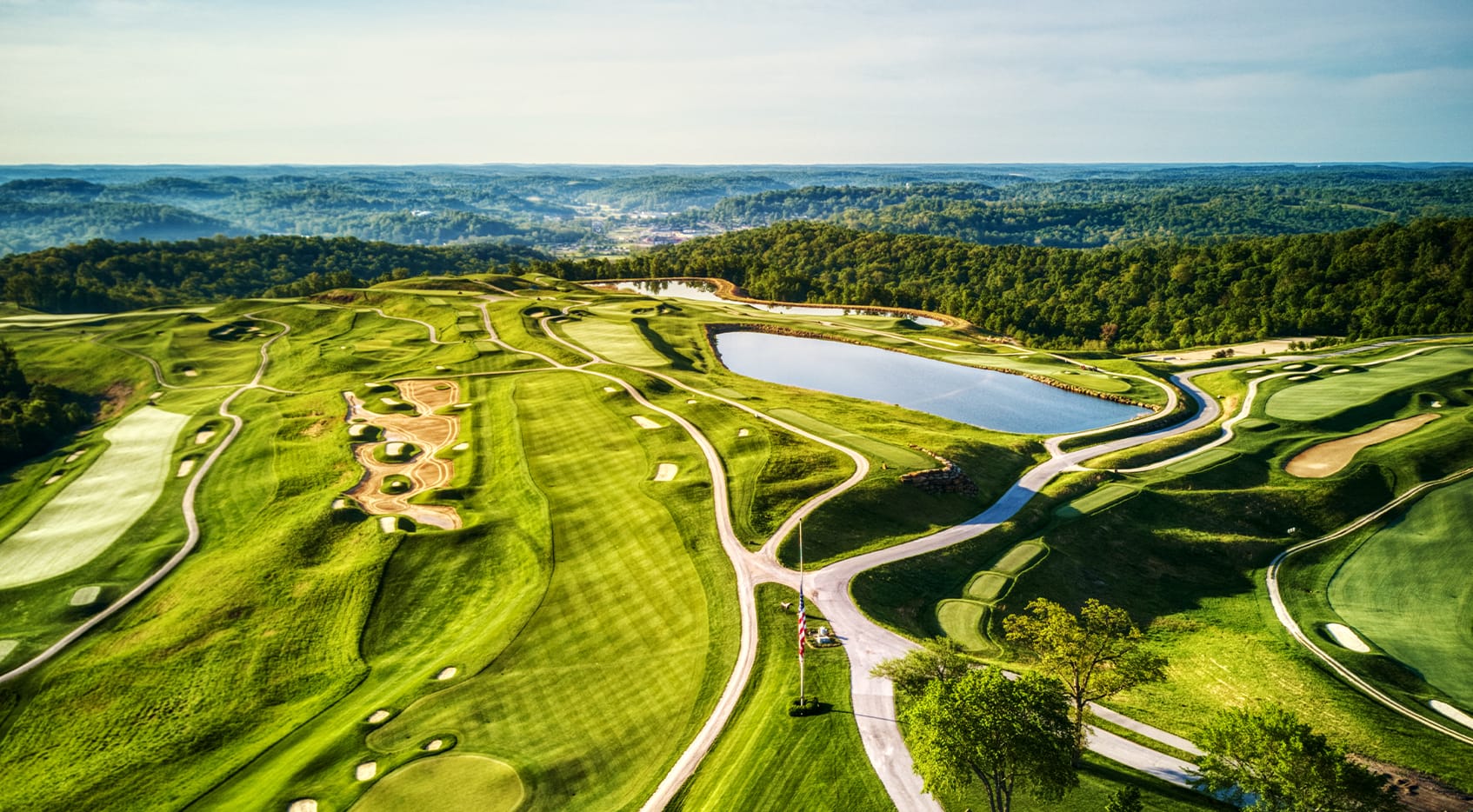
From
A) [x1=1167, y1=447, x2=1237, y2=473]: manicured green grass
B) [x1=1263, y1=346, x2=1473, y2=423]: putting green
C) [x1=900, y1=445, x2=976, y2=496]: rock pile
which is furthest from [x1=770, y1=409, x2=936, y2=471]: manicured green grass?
[x1=1263, y1=346, x2=1473, y2=423]: putting green

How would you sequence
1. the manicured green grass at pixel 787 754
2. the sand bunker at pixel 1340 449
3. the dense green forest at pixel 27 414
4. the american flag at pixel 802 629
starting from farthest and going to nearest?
the dense green forest at pixel 27 414 < the sand bunker at pixel 1340 449 < the american flag at pixel 802 629 < the manicured green grass at pixel 787 754

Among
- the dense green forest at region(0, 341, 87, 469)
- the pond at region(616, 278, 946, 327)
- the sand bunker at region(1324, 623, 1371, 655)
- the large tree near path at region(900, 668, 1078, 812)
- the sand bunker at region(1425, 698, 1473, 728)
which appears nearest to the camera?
the large tree near path at region(900, 668, 1078, 812)

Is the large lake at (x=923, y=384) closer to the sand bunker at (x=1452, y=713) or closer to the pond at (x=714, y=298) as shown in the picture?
the pond at (x=714, y=298)

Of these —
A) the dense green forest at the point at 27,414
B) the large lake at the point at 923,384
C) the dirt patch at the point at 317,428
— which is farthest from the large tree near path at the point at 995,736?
the dense green forest at the point at 27,414

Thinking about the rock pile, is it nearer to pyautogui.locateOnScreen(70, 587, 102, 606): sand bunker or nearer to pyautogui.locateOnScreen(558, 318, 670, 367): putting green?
pyautogui.locateOnScreen(558, 318, 670, 367): putting green

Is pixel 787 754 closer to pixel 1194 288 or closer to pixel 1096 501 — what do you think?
pixel 1096 501

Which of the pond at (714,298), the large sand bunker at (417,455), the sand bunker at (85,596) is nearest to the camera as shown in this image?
the sand bunker at (85,596)

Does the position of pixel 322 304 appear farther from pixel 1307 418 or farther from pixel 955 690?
pixel 1307 418

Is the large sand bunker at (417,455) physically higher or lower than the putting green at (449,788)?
higher
